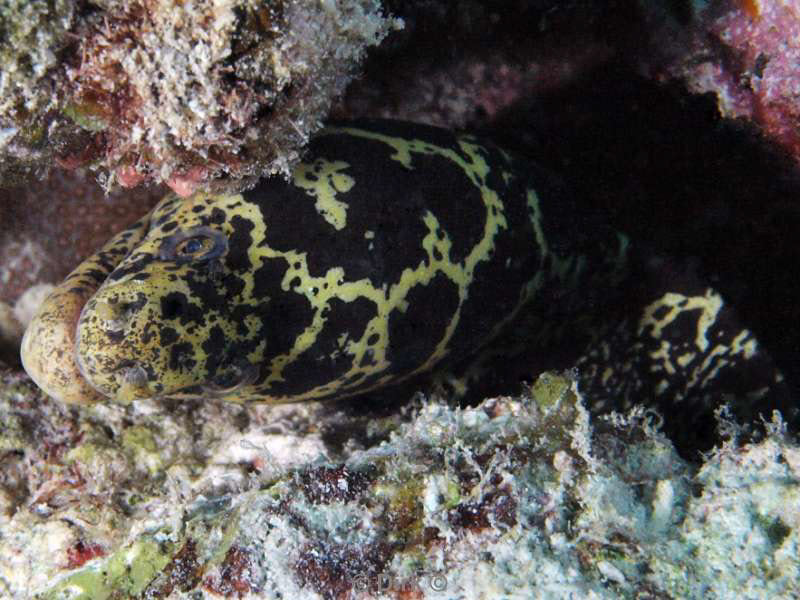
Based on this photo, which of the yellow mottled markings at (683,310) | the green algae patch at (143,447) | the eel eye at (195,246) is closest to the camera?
the eel eye at (195,246)

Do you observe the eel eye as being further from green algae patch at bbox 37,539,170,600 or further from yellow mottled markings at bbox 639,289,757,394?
yellow mottled markings at bbox 639,289,757,394

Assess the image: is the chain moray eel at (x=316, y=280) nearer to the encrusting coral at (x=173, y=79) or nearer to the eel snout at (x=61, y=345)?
the eel snout at (x=61, y=345)

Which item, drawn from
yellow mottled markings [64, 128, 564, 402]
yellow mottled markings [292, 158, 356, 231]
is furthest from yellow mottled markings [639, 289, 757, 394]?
yellow mottled markings [292, 158, 356, 231]

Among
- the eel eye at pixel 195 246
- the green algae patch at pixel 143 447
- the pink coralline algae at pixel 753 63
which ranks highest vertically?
the pink coralline algae at pixel 753 63

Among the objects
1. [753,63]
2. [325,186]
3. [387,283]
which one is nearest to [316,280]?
[387,283]

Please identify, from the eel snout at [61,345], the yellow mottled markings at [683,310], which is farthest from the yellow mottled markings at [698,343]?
the eel snout at [61,345]

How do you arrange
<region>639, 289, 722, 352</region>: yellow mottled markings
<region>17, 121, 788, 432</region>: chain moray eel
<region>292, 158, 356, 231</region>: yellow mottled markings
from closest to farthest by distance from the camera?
1. <region>17, 121, 788, 432</region>: chain moray eel
2. <region>292, 158, 356, 231</region>: yellow mottled markings
3. <region>639, 289, 722, 352</region>: yellow mottled markings
